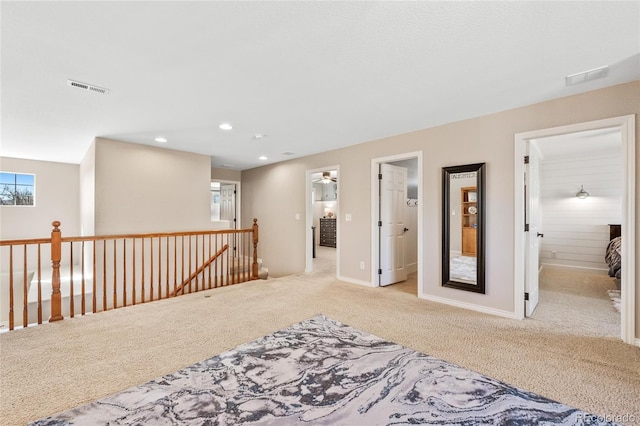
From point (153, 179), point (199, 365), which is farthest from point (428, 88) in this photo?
point (153, 179)

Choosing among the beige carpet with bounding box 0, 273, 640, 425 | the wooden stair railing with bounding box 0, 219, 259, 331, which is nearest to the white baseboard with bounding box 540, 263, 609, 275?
the beige carpet with bounding box 0, 273, 640, 425

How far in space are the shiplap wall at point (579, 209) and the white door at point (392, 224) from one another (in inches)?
143

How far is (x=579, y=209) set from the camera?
5738 millimetres

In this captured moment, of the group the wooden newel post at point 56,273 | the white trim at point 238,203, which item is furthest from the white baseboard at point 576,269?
the wooden newel post at point 56,273

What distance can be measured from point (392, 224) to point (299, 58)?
11.2 feet

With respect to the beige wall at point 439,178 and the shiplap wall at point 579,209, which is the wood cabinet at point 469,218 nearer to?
the beige wall at point 439,178

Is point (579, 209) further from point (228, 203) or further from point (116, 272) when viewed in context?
point (116, 272)

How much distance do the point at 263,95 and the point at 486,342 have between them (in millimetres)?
3251

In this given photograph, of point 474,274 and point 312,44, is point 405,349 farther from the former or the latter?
point 312,44

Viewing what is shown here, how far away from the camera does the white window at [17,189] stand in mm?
5738

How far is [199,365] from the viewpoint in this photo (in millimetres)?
2229

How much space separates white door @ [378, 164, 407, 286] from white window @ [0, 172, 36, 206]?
753cm

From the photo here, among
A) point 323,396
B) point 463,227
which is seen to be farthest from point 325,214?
point 323,396

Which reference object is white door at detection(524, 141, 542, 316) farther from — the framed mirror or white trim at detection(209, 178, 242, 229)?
white trim at detection(209, 178, 242, 229)
